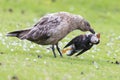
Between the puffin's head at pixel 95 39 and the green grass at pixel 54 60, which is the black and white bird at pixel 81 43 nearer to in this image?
the puffin's head at pixel 95 39

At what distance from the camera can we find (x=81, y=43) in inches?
640

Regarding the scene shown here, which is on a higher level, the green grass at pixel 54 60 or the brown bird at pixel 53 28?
the brown bird at pixel 53 28

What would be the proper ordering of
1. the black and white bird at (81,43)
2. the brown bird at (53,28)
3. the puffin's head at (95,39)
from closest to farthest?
the brown bird at (53,28)
the puffin's head at (95,39)
the black and white bird at (81,43)

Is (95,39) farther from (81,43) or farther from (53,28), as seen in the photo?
(53,28)

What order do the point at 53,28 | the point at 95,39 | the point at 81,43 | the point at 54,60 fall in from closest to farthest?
the point at 54,60
the point at 53,28
the point at 95,39
the point at 81,43

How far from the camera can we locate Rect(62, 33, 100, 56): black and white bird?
15.9 metres

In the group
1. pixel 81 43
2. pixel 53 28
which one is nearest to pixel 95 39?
pixel 81 43

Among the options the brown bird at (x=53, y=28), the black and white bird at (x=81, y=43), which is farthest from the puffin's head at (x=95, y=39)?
the brown bird at (x=53, y=28)

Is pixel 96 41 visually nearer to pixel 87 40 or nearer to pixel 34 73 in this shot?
pixel 87 40

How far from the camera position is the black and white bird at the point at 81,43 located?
15.9 m

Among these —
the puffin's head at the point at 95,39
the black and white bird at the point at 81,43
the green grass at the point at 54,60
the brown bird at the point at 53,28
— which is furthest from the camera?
the black and white bird at the point at 81,43

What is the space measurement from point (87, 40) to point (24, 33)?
222cm

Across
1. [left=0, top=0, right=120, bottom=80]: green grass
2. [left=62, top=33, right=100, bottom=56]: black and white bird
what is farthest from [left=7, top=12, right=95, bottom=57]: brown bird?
[left=0, top=0, right=120, bottom=80]: green grass

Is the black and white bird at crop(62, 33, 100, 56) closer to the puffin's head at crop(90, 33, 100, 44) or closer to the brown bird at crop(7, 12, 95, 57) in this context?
the puffin's head at crop(90, 33, 100, 44)
